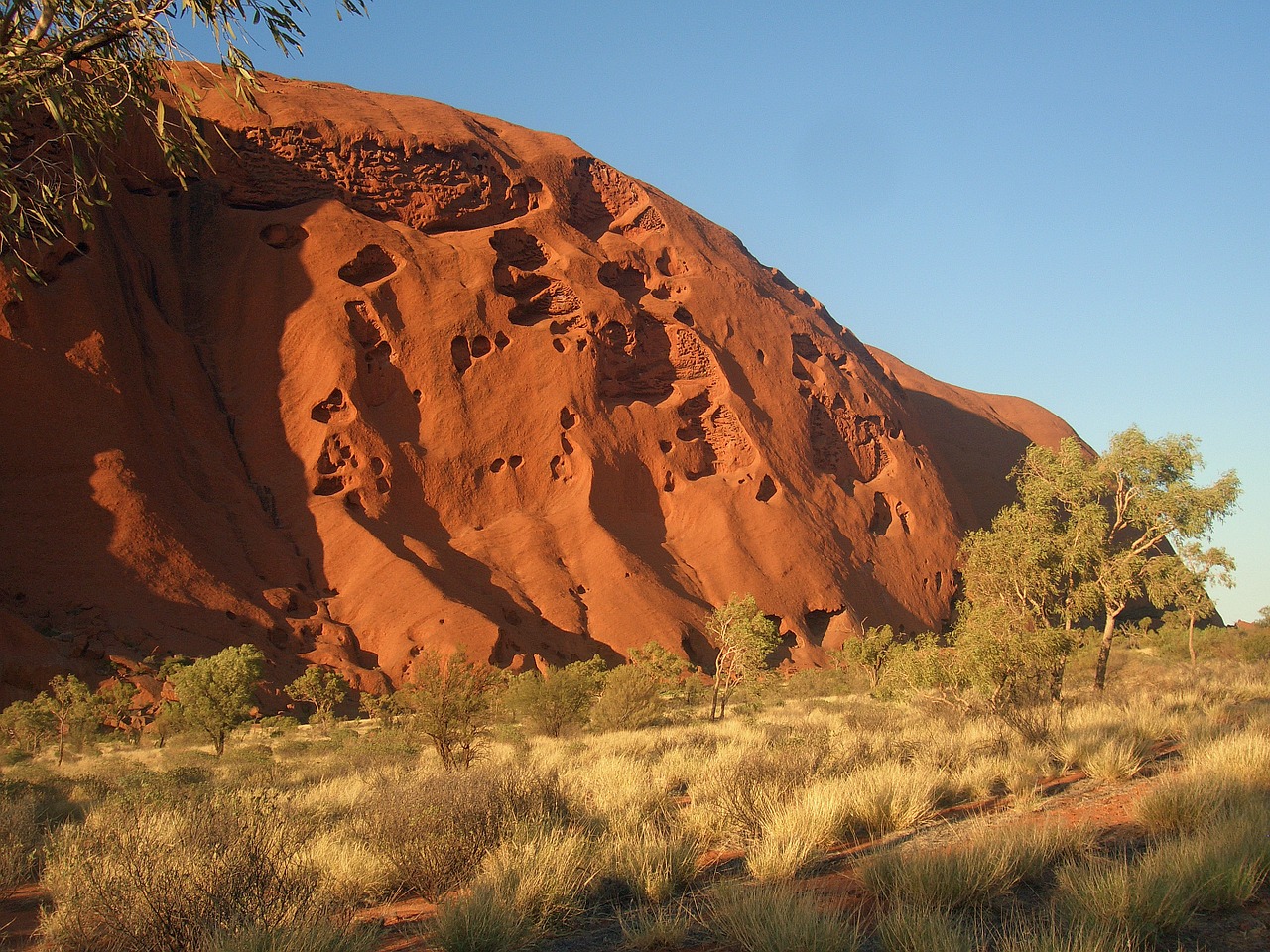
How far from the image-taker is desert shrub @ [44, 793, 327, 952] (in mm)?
4773

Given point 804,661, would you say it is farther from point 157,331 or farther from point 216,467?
point 157,331

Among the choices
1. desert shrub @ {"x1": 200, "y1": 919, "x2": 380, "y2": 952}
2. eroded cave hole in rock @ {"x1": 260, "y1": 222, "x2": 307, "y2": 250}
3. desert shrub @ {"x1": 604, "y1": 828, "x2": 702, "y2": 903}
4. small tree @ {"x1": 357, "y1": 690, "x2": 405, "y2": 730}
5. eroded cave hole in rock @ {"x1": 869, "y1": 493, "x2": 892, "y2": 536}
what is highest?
eroded cave hole in rock @ {"x1": 260, "y1": 222, "x2": 307, "y2": 250}

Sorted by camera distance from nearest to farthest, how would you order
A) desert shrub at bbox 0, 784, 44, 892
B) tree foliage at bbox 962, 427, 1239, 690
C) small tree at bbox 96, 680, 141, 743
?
desert shrub at bbox 0, 784, 44, 892, tree foliage at bbox 962, 427, 1239, 690, small tree at bbox 96, 680, 141, 743

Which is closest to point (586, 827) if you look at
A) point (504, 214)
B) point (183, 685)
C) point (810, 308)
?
point (183, 685)

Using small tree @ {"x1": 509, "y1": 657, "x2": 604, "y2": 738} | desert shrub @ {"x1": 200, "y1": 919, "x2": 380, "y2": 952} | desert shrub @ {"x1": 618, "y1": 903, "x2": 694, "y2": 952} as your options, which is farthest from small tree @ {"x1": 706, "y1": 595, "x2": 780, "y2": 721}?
desert shrub @ {"x1": 200, "y1": 919, "x2": 380, "y2": 952}

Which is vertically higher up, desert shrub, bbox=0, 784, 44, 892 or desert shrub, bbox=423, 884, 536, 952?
desert shrub, bbox=423, 884, 536, 952

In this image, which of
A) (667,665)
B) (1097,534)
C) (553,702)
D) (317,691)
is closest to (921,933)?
(1097,534)

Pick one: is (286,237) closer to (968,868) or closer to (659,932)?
(659,932)

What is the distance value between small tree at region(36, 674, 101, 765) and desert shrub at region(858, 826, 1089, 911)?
76.5ft

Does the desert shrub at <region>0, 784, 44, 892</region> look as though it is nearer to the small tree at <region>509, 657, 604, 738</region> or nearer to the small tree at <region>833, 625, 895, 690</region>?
the small tree at <region>509, 657, 604, 738</region>

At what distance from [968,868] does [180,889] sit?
438 centimetres

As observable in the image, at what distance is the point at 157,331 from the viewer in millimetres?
39844

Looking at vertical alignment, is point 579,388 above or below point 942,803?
above

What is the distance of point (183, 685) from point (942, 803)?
17122 mm
